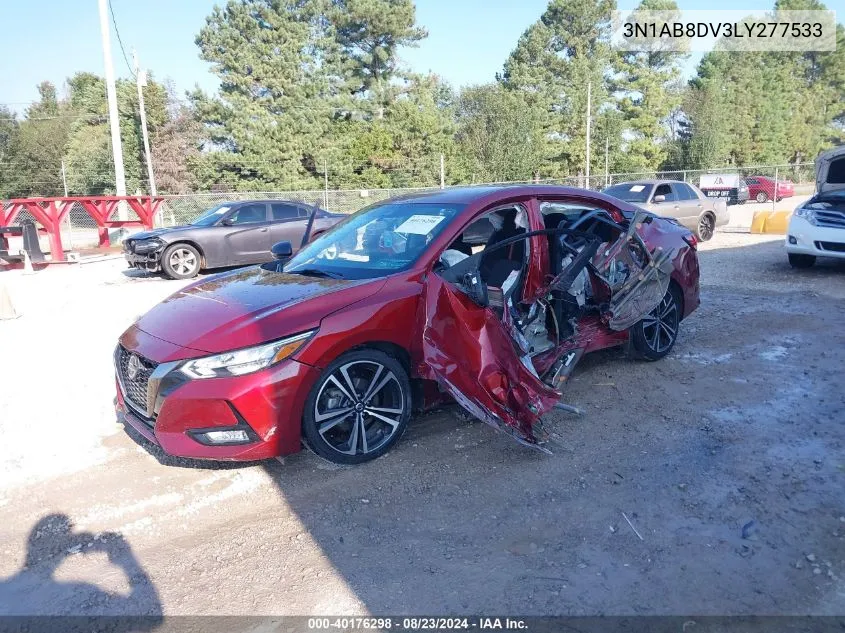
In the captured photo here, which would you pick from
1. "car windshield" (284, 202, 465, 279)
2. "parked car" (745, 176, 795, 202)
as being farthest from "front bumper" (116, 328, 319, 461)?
"parked car" (745, 176, 795, 202)

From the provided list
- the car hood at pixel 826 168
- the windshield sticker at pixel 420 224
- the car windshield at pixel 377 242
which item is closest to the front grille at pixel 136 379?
the car windshield at pixel 377 242

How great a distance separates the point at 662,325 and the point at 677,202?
1015 cm

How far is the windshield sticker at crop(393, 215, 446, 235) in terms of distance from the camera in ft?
14.4

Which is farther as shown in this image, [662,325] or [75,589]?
[662,325]

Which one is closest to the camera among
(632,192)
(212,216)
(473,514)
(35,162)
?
(473,514)

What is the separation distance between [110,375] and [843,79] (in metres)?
78.6

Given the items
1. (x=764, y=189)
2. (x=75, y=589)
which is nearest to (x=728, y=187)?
(x=764, y=189)

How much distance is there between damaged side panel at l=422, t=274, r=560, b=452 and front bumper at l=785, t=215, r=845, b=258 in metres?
8.01

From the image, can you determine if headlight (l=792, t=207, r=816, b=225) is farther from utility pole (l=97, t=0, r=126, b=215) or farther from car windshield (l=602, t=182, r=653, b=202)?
utility pole (l=97, t=0, r=126, b=215)

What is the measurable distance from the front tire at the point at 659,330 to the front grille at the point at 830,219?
556cm

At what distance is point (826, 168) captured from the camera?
36.9 feet

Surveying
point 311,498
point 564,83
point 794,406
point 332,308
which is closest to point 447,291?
point 332,308

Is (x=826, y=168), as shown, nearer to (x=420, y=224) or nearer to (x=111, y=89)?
(x=420, y=224)

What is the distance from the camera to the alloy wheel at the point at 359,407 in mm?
3705
